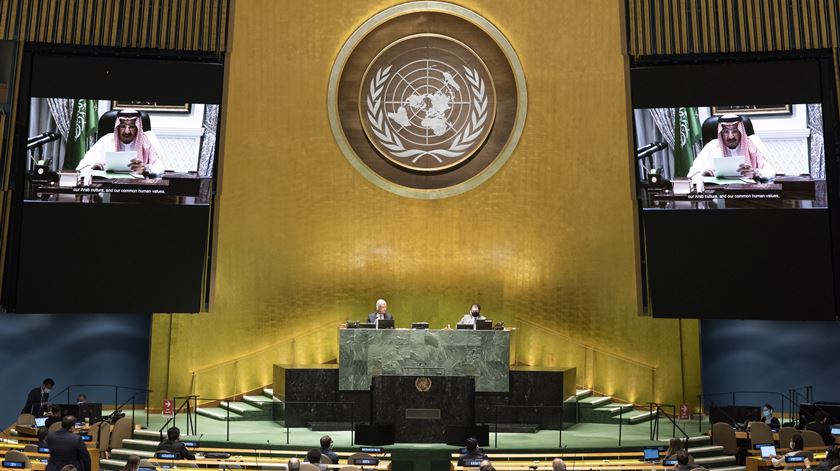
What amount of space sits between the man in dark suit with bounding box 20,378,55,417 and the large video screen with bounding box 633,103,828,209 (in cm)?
888

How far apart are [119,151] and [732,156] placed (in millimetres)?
8954

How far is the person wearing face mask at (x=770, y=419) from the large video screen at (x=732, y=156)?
2892 mm

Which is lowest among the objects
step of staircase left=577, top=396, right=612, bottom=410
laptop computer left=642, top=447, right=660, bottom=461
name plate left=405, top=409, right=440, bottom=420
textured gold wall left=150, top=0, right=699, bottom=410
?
laptop computer left=642, top=447, right=660, bottom=461

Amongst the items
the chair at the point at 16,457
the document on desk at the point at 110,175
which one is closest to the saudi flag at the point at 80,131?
the document on desk at the point at 110,175

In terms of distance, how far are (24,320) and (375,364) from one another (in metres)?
5.94

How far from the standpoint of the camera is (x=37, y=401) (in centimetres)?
1345

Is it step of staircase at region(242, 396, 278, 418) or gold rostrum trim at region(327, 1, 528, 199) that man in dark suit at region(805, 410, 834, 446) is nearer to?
gold rostrum trim at region(327, 1, 528, 199)

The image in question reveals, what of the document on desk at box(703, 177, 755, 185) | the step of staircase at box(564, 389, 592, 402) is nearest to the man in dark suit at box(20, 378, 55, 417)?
the step of staircase at box(564, 389, 592, 402)

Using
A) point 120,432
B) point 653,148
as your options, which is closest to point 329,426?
point 120,432

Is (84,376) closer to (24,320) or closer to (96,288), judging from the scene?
(24,320)

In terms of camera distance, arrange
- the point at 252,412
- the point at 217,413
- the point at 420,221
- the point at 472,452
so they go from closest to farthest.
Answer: the point at 472,452 → the point at 252,412 → the point at 217,413 → the point at 420,221

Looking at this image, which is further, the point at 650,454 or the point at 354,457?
the point at 354,457

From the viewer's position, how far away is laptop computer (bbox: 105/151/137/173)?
14523mm

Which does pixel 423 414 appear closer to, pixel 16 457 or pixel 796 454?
pixel 796 454
